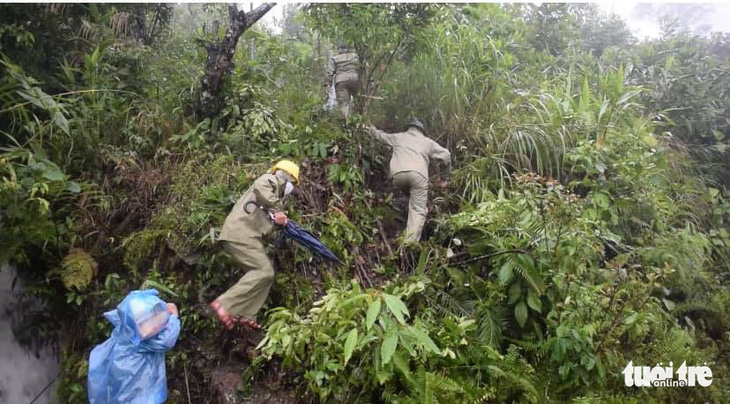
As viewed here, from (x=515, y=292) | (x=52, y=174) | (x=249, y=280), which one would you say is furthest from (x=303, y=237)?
(x=52, y=174)

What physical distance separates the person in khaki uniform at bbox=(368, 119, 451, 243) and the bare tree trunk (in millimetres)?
2018

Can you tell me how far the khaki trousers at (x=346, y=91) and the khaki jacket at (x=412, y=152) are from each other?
716 millimetres

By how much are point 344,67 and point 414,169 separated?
1.89 meters

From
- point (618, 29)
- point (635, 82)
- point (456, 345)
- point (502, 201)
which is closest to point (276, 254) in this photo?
point (456, 345)

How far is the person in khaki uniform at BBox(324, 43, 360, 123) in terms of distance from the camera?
5844 millimetres

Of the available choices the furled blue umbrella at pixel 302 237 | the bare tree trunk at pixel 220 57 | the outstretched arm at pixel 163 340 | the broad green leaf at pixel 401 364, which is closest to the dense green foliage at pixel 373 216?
the broad green leaf at pixel 401 364

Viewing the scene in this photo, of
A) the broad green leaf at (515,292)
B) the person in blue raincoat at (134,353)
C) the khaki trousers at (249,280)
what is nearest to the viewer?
the person in blue raincoat at (134,353)

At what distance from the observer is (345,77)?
232 inches

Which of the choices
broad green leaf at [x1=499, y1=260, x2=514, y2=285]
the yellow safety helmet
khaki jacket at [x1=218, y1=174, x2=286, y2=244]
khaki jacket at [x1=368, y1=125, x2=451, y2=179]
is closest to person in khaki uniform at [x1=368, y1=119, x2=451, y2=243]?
khaki jacket at [x1=368, y1=125, x2=451, y2=179]

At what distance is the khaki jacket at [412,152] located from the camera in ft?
16.1

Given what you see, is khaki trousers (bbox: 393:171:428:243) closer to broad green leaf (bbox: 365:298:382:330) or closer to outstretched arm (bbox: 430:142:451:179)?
outstretched arm (bbox: 430:142:451:179)

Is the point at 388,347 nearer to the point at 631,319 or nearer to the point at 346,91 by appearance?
the point at 631,319

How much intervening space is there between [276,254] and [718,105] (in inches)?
314

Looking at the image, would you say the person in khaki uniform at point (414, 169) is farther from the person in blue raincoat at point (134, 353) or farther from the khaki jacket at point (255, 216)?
the person in blue raincoat at point (134, 353)
